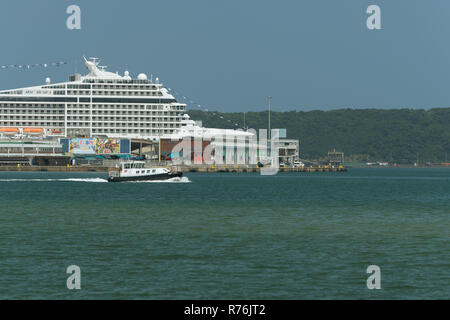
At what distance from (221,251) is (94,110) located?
144 m

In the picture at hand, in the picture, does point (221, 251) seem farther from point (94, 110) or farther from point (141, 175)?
point (94, 110)

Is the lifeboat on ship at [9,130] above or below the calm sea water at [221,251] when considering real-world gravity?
above

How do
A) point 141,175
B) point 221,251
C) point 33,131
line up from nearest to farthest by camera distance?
point 221,251 → point 141,175 → point 33,131

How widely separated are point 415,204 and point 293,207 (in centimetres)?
1363

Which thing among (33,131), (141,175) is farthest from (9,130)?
(141,175)

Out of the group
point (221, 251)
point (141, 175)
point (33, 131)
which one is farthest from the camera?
point (33, 131)

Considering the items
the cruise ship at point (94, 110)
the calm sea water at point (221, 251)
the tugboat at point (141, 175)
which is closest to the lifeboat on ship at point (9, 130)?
the cruise ship at point (94, 110)

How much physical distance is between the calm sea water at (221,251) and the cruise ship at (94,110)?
370 feet

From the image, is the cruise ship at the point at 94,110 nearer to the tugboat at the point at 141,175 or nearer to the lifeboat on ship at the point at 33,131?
the lifeboat on ship at the point at 33,131

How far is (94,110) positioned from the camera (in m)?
173

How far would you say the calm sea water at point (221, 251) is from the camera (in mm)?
24859

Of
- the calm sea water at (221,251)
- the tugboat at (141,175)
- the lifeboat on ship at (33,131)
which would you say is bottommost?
the calm sea water at (221,251)

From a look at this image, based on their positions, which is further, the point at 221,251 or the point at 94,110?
the point at 94,110
